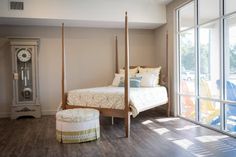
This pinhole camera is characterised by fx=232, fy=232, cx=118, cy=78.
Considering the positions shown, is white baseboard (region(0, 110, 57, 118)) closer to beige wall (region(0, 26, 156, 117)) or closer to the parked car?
beige wall (region(0, 26, 156, 117))

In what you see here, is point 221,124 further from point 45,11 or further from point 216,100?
point 45,11

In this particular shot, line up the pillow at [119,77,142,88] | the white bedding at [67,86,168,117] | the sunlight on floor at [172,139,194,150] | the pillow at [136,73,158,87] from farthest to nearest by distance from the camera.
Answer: the pillow at [136,73,158,87] < the pillow at [119,77,142,88] < the white bedding at [67,86,168,117] < the sunlight on floor at [172,139,194,150]

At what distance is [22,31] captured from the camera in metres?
5.86

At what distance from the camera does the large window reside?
12.7 feet

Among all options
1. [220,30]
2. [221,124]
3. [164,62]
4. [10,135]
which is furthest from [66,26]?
[221,124]

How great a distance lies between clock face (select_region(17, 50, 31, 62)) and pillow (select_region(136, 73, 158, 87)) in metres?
2.70

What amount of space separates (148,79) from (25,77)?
2.99m

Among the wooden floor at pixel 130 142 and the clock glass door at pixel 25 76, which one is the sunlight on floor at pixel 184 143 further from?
the clock glass door at pixel 25 76

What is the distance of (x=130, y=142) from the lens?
3.68 metres

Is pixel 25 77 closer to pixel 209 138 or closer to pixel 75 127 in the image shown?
pixel 75 127

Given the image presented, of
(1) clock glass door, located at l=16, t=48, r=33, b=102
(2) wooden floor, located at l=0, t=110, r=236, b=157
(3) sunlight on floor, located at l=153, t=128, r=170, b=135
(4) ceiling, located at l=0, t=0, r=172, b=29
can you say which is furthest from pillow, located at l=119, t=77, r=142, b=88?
(1) clock glass door, located at l=16, t=48, r=33, b=102

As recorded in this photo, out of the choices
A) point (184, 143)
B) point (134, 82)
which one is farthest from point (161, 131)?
point (134, 82)

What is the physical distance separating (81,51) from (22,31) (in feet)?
5.08

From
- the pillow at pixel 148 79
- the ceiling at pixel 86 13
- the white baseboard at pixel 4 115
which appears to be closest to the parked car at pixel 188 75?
the pillow at pixel 148 79
